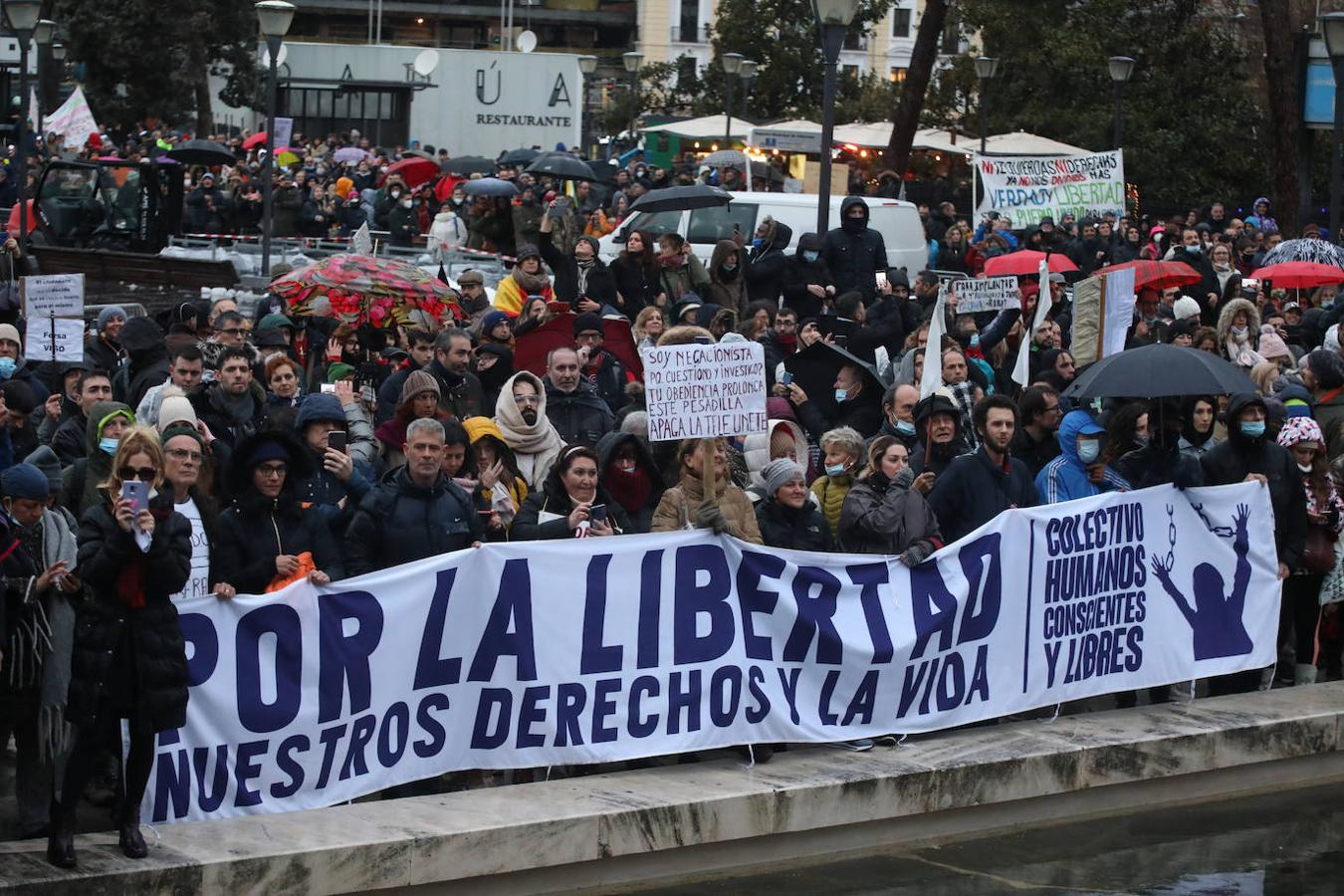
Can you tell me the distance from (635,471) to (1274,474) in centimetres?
330

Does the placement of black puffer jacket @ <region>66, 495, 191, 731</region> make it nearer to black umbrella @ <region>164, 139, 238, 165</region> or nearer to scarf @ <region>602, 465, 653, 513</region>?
scarf @ <region>602, 465, 653, 513</region>

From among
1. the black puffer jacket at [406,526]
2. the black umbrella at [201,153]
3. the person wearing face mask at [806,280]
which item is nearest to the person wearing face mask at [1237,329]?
the person wearing face mask at [806,280]

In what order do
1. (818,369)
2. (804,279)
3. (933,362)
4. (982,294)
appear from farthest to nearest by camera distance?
(804,279)
(982,294)
(818,369)
(933,362)

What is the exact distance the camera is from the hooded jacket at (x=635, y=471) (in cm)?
852

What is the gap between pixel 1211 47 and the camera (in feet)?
127

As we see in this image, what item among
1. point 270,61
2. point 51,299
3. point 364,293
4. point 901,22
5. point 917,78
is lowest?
point 364,293

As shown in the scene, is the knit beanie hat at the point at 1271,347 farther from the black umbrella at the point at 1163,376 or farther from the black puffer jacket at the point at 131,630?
the black puffer jacket at the point at 131,630

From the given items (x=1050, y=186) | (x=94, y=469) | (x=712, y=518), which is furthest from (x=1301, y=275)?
(x=94, y=469)

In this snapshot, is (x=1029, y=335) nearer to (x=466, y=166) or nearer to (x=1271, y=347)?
(x=1271, y=347)

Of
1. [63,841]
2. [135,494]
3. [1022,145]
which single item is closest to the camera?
[135,494]

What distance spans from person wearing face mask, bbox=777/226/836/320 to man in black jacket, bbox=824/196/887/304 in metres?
0.55

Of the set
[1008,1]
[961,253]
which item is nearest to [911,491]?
[961,253]

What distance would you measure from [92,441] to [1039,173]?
1805 centimetres

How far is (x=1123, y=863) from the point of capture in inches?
315
